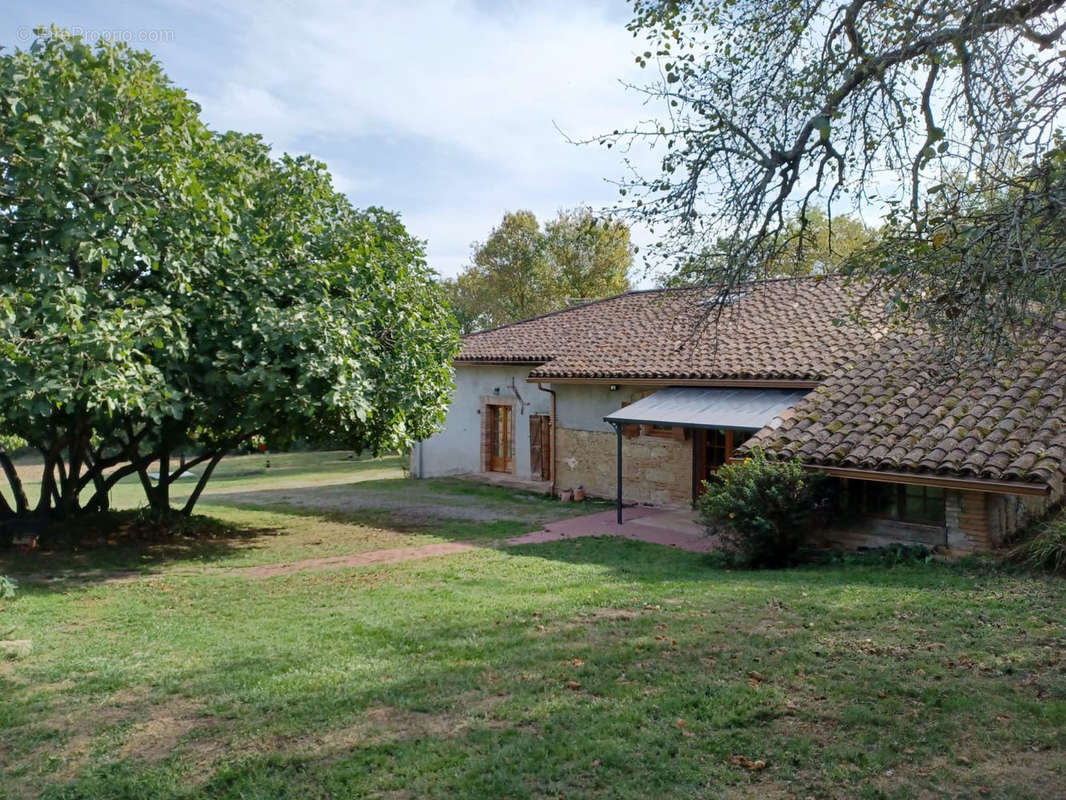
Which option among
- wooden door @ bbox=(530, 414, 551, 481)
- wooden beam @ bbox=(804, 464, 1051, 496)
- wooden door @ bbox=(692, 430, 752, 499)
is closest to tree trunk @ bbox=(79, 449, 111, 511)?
wooden door @ bbox=(530, 414, 551, 481)

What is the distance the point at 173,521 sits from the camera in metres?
15.4

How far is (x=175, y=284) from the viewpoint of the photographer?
1085 cm

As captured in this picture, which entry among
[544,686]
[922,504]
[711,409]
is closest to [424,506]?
[711,409]

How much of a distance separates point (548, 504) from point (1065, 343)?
405 inches

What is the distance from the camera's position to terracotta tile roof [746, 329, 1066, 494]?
1020 centimetres

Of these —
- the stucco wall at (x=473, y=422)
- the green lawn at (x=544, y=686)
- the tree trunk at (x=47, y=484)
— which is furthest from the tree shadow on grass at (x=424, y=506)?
the tree trunk at (x=47, y=484)

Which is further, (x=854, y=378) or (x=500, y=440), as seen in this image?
(x=500, y=440)

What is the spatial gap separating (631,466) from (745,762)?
44.2 feet

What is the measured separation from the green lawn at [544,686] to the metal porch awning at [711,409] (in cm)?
367

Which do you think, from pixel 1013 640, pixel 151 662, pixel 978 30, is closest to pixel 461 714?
pixel 151 662

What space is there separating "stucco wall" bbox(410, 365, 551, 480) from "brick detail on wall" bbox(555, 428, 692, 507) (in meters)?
1.90

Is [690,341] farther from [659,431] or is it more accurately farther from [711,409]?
[659,431]

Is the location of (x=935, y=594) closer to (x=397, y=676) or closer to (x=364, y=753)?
(x=397, y=676)

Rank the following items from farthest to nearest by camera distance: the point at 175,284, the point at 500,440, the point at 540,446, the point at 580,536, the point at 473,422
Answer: the point at 473,422 → the point at 500,440 → the point at 540,446 → the point at 580,536 → the point at 175,284
